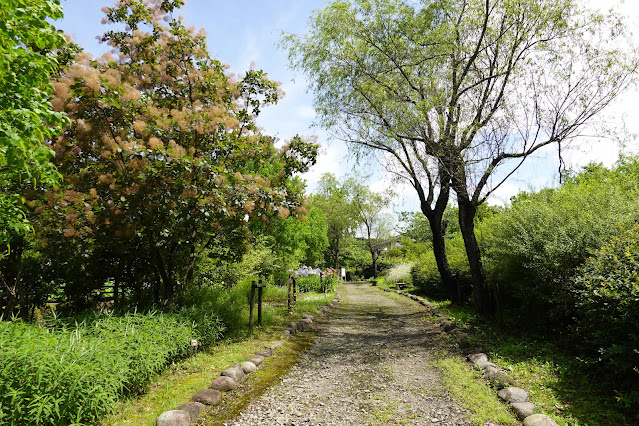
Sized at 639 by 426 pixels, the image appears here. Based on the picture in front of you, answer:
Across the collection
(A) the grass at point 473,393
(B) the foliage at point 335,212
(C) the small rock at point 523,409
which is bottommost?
(A) the grass at point 473,393

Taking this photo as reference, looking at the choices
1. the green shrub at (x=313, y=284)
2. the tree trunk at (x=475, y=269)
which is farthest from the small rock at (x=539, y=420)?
the green shrub at (x=313, y=284)

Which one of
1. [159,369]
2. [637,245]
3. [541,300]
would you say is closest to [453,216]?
[541,300]

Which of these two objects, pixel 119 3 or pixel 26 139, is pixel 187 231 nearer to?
pixel 26 139

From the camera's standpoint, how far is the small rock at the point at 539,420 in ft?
10.5

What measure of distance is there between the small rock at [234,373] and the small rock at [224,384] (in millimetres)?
111

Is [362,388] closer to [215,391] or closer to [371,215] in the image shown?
[215,391]

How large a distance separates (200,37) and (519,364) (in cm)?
708

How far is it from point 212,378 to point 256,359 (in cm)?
95

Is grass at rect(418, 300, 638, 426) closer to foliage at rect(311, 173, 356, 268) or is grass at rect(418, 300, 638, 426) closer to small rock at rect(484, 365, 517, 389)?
small rock at rect(484, 365, 517, 389)

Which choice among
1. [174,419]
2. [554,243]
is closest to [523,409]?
[554,243]

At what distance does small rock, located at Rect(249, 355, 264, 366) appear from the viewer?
526cm

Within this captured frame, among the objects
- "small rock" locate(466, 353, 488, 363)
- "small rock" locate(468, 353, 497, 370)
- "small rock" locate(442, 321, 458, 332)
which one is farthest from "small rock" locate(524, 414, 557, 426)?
"small rock" locate(442, 321, 458, 332)

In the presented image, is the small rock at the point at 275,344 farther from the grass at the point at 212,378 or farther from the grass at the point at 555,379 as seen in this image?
the grass at the point at 555,379

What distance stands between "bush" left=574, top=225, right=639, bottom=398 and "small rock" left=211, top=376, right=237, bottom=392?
4.05m
